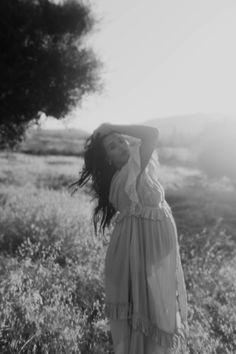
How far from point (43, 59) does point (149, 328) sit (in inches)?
343

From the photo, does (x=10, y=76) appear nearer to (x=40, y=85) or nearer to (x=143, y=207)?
(x=40, y=85)

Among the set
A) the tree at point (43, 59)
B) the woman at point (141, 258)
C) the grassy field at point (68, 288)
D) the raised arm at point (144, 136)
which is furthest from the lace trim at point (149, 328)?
the tree at point (43, 59)

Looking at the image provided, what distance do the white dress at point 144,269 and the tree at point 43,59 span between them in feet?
25.5

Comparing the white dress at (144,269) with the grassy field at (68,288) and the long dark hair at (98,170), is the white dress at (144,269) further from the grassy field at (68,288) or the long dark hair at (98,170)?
the grassy field at (68,288)

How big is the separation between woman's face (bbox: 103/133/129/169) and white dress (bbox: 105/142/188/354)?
0.13 m

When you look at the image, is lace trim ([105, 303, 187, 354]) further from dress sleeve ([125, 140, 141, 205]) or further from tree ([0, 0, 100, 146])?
tree ([0, 0, 100, 146])

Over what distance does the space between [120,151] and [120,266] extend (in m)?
1.11

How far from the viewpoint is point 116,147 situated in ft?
11.7

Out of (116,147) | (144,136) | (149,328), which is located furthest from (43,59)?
(149,328)

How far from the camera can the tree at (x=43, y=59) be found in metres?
10.0

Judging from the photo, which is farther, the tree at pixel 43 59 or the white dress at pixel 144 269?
the tree at pixel 43 59

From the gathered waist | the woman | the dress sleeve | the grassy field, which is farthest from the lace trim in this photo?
the dress sleeve

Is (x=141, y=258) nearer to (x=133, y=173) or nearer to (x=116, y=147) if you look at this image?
(x=133, y=173)

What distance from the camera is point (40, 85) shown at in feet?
34.1
